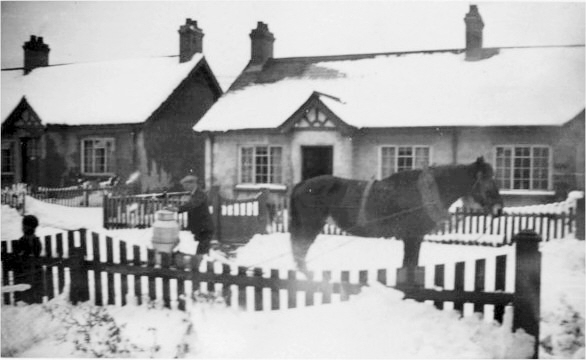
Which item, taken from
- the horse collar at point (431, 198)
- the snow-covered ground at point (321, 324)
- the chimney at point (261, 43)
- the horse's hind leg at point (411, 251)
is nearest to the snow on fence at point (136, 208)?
the snow-covered ground at point (321, 324)

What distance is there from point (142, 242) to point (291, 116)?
2032mm

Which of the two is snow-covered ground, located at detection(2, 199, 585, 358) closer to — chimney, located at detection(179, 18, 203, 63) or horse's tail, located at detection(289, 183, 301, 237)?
horse's tail, located at detection(289, 183, 301, 237)

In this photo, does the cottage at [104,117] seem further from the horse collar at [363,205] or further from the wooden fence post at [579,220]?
the wooden fence post at [579,220]

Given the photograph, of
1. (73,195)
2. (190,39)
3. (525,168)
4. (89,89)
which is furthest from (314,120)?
(73,195)

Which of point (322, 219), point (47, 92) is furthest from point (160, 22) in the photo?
point (322, 219)

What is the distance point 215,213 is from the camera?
15.4 feet

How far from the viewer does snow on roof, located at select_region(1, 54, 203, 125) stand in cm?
454

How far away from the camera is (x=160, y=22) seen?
4.47m

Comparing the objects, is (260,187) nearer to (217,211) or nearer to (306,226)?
(217,211)

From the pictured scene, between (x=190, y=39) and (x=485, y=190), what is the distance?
3.17 m

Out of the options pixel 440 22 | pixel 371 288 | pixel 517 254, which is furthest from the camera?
pixel 440 22

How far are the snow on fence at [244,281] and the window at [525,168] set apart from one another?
0.60 m

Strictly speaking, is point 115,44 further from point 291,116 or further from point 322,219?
point 322,219

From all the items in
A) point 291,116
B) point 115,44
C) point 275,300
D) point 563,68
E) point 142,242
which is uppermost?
point 115,44
